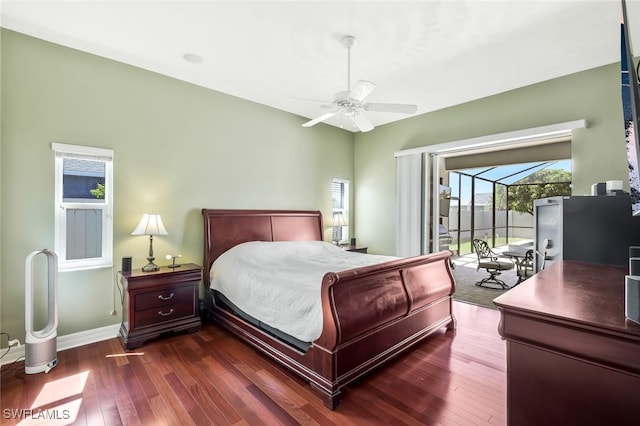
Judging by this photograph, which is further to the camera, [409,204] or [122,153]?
[409,204]

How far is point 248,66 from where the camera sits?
3367mm

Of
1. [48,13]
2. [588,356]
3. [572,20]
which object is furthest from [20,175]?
[572,20]

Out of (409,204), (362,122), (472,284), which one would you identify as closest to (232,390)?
(362,122)

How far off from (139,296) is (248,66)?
275 centimetres

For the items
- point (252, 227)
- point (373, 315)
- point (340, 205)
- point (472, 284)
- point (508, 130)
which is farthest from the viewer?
point (340, 205)

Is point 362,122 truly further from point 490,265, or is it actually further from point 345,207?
point 490,265

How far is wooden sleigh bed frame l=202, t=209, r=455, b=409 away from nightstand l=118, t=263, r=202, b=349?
0.36 metres

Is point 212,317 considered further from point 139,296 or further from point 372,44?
point 372,44

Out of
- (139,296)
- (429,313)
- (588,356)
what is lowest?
(429,313)

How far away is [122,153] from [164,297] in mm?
1673

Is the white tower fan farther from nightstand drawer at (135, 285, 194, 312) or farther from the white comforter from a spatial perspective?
the white comforter

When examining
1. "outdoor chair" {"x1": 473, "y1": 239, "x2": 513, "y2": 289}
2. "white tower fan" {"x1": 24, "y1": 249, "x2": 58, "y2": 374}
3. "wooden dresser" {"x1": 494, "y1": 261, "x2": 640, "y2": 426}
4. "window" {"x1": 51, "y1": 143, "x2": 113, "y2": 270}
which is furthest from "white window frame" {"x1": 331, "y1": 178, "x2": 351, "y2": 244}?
"wooden dresser" {"x1": 494, "y1": 261, "x2": 640, "y2": 426}

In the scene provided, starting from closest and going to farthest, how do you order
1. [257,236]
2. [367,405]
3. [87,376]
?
[367,405], [87,376], [257,236]

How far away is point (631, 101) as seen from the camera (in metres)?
0.84
